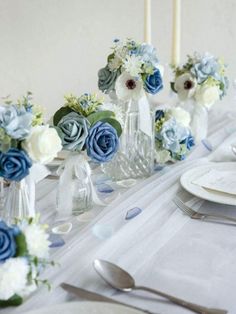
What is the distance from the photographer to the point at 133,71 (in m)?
1.13

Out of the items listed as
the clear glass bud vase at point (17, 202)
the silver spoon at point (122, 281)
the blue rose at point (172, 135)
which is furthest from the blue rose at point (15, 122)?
the blue rose at point (172, 135)

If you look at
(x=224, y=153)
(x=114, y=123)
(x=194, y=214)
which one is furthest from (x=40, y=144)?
(x=224, y=153)

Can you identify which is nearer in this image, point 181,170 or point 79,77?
point 181,170

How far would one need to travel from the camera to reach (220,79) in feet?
4.76

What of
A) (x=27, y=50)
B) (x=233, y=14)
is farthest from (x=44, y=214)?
(x=27, y=50)

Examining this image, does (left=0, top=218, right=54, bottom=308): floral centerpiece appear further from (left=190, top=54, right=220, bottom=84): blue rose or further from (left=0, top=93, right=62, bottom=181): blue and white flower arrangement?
(left=190, top=54, right=220, bottom=84): blue rose

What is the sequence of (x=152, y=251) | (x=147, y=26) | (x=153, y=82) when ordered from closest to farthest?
(x=152, y=251) → (x=153, y=82) → (x=147, y=26)

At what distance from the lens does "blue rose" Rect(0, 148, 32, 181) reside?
0.78 meters

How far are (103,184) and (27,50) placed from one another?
2401 millimetres

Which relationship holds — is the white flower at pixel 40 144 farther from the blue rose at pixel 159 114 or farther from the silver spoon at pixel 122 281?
the blue rose at pixel 159 114

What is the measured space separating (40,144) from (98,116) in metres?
0.20

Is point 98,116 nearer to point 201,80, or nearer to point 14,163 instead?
point 14,163

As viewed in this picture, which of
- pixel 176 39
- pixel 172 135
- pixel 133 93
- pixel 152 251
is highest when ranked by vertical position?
pixel 176 39

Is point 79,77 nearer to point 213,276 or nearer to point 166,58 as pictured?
point 166,58
